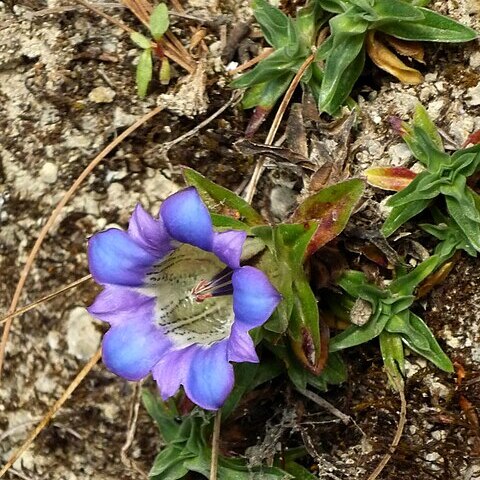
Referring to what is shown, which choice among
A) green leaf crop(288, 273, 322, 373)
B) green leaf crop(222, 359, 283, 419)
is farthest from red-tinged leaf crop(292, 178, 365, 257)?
green leaf crop(222, 359, 283, 419)

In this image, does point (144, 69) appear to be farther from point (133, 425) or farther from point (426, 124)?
point (133, 425)

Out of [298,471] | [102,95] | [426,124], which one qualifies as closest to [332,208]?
[426,124]

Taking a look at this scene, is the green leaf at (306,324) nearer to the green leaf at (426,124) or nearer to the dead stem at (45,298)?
the green leaf at (426,124)

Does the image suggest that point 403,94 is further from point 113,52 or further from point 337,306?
point 113,52

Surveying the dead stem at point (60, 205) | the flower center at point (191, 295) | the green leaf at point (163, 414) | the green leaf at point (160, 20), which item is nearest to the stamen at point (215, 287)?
the flower center at point (191, 295)

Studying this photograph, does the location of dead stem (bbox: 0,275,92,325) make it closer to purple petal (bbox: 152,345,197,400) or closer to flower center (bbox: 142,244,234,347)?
flower center (bbox: 142,244,234,347)
